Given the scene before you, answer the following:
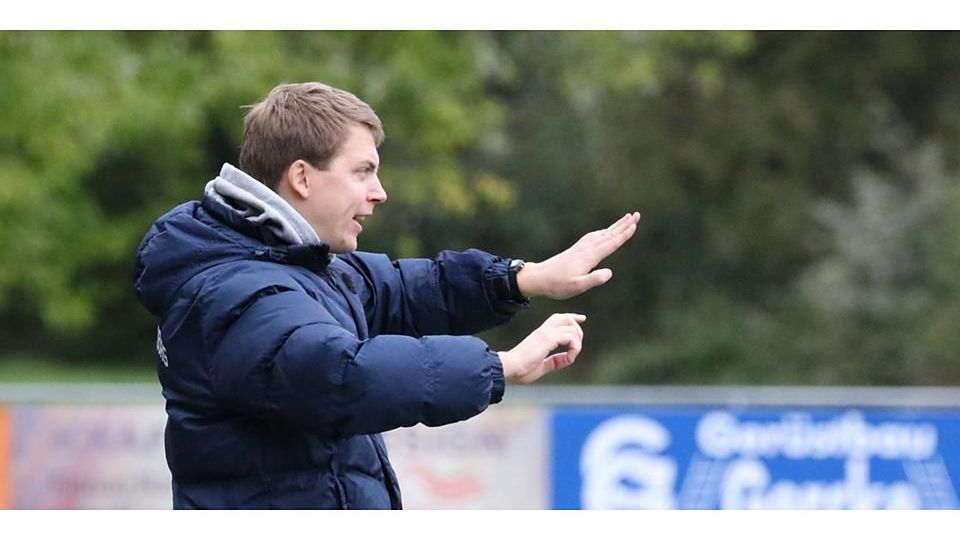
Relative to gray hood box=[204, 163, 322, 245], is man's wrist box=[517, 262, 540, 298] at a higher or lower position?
lower

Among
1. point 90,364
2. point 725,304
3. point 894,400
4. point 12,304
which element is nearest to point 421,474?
point 894,400

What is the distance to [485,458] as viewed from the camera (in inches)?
382

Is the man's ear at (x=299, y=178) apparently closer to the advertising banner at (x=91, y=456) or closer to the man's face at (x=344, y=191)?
the man's face at (x=344, y=191)

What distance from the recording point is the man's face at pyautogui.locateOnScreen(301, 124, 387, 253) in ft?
10.9

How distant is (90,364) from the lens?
28750 millimetres

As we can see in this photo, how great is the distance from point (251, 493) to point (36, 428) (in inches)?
269

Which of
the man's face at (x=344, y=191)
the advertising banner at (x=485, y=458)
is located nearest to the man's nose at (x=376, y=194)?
the man's face at (x=344, y=191)

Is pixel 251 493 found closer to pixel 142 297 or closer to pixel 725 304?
pixel 142 297

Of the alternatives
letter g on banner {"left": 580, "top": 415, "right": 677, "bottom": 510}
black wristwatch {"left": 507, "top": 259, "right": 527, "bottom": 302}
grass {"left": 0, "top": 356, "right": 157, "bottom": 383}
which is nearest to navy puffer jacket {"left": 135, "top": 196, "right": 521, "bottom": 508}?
black wristwatch {"left": 507, "top": 259, "right": 527, "bottom": 302}

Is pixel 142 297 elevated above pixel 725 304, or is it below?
below

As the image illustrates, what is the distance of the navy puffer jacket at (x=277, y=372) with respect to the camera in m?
2.99

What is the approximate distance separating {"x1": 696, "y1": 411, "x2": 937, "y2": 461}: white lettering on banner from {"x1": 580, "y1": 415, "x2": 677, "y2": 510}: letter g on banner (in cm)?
29

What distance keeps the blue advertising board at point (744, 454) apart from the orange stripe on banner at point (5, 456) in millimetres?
3358

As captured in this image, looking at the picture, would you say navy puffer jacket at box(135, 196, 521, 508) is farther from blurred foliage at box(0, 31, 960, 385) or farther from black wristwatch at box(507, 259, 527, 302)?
blurred foliage at box(0, 31, 960, 385)
